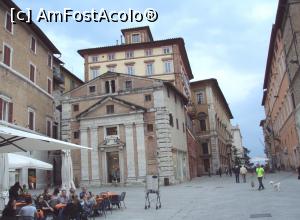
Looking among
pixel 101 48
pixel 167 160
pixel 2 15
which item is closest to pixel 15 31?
pixel 2 15

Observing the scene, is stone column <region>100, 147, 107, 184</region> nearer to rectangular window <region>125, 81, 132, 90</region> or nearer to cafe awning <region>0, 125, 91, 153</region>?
rectangular window <region>125, 81, 132, 90</region>

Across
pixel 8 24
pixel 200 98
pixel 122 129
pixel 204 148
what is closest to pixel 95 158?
pixel 122 129

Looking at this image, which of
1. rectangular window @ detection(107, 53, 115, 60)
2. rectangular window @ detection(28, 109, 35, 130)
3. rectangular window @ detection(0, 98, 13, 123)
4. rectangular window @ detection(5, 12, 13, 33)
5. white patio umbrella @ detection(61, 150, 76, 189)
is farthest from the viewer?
rectangular window @ detection(107, 53, 115, 60)

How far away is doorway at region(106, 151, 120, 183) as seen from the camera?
34.4m

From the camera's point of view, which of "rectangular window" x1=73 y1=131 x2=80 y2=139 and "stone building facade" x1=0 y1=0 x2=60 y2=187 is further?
"rectangular window" x1=73 y1=131 x2=80 y2=139

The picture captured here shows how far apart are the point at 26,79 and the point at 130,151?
436 inches

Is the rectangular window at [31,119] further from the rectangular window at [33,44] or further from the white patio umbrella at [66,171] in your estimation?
the white patio umbrella at [66,171]

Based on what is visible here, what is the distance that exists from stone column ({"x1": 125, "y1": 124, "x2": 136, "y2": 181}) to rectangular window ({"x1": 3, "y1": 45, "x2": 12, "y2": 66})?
39.3 feet

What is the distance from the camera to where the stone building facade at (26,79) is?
26.5m

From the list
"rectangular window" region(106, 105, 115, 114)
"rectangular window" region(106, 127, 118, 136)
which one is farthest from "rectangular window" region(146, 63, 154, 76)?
"rectangular window" region(106, 127, 118, 136)

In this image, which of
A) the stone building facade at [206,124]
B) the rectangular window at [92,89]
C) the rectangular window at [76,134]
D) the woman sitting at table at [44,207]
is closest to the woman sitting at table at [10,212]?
the woman sitting at table at [44,207]

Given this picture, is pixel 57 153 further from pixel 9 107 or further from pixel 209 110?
pixel 209 110

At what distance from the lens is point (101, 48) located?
52219 millimetres

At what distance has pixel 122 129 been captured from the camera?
3453 cm
